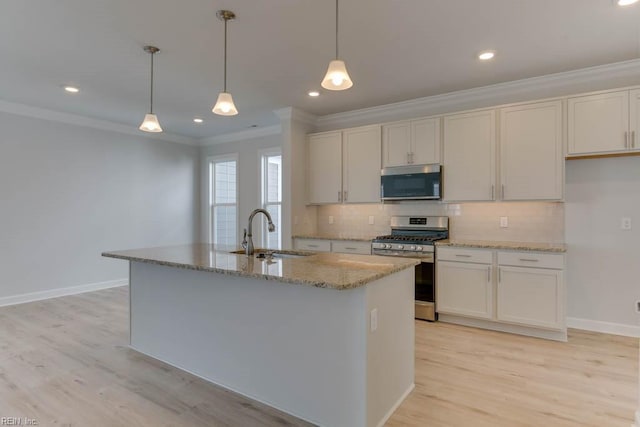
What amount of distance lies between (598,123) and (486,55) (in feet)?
4.15

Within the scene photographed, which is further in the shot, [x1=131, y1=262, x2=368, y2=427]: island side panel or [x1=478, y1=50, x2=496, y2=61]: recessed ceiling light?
[x1=478, y1=50, x2=496, y2=61]: recessed ceiling light

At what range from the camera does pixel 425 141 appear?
4.20 meters

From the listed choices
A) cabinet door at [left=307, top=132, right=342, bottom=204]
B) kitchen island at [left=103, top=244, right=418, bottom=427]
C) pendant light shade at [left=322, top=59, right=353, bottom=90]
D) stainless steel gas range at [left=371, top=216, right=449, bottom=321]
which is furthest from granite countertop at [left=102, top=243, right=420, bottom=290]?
cabinet door at [left=307, top=132, right=342, bottom=204]

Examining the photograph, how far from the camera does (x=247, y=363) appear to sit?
2.37m

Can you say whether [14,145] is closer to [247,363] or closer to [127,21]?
[127,21]

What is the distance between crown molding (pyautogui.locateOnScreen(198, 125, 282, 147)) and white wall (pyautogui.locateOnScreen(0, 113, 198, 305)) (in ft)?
1.84

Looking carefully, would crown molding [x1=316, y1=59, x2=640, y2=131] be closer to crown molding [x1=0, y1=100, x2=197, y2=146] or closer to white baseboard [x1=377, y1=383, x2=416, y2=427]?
white baseboard [x1=377, y1=383, x2=416, y2=427]

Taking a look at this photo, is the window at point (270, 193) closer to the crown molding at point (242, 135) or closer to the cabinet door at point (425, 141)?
the crown molding at point (242, 135)

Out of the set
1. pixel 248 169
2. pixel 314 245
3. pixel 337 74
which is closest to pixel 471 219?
pixel 314 245

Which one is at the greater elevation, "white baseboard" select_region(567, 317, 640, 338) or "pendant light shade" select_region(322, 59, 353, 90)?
"pendant light shade" select_region(322, 59, 353, 90)

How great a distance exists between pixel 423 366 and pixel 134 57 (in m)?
3.68

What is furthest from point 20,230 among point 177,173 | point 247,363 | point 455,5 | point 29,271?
point 455,5

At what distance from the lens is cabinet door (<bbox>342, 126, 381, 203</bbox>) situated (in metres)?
4.57

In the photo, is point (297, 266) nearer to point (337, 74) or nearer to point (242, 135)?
point (337, 74)
